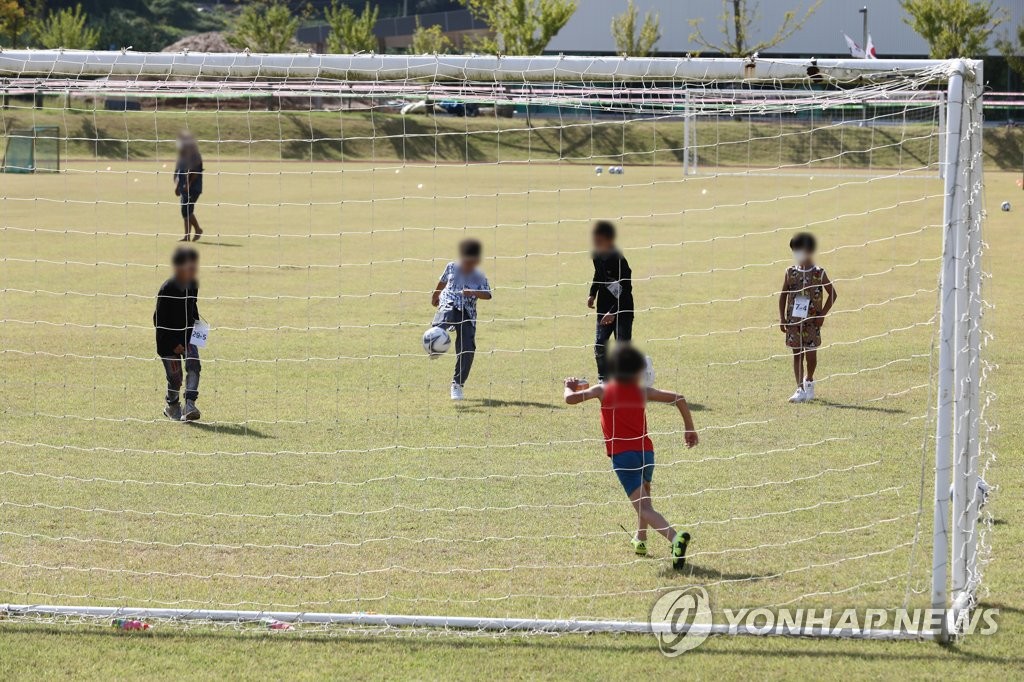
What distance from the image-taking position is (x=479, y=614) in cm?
630

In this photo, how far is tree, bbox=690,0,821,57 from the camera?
6372 centimetres

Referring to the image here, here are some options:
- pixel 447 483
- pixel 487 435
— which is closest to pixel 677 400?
pixel 447 483

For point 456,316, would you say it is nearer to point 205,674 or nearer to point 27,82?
point 27,82

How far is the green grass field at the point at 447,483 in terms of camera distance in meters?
5.89

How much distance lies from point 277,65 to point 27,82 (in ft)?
5.11

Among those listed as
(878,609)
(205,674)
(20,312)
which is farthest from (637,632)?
(20,312)

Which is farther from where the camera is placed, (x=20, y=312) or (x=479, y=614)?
(x=20, y=312)

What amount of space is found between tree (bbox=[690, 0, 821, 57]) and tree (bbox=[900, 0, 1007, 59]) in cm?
540

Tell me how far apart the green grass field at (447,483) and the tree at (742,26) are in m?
48.5

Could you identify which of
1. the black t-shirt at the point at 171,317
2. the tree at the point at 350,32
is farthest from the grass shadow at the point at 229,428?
the tree at the point at 350,32

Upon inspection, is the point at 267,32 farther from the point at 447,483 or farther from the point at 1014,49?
the point at 447,483

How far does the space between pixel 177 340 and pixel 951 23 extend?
58.5 m

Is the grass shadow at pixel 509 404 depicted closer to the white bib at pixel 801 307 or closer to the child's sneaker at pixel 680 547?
the white bib at pixel 801 307

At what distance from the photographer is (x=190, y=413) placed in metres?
10.4
